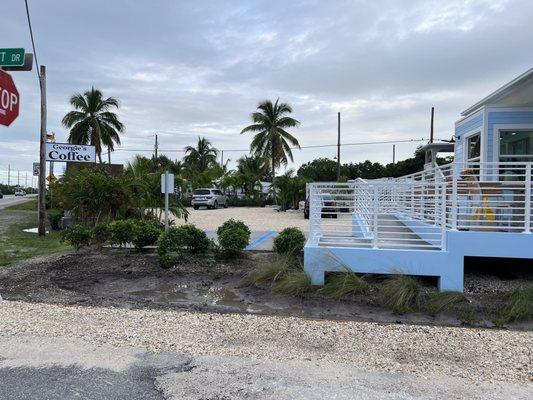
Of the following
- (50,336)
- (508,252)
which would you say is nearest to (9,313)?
(50,336)

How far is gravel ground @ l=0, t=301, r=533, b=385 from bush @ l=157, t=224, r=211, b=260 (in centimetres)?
294

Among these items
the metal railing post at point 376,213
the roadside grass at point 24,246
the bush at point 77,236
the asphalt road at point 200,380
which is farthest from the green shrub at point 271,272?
the roadside grass at point 24,246

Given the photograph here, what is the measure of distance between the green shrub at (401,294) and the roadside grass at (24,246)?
304 inches

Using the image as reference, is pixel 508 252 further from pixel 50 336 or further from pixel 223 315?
pixel 50 336

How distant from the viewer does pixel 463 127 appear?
41.2ft

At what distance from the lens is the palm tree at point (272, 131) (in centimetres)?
4106

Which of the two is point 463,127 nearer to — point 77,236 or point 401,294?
point 401,294

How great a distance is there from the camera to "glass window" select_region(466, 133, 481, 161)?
37.6 ft

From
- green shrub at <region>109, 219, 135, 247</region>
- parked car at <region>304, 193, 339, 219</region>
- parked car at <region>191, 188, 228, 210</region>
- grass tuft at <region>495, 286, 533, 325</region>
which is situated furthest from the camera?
parked car at <region>191, 188, 228, 210</region>

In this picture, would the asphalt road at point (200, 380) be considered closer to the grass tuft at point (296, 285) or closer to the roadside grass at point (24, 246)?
the grass tuft at point (296, 285)

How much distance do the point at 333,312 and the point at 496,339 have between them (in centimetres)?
207

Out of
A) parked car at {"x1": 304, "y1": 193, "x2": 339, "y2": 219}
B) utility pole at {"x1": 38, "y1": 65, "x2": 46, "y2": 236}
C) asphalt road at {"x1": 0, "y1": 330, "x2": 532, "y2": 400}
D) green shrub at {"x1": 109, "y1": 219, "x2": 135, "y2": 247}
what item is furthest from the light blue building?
utility pole at {"x1": 38, "y1": 65, "x2": 46, "y2": 236}

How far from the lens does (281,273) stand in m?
7.98

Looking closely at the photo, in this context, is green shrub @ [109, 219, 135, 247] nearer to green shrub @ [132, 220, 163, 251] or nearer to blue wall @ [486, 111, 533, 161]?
green shrub @ [132, 220, 163, 251]
